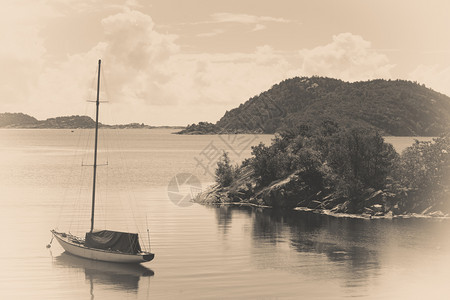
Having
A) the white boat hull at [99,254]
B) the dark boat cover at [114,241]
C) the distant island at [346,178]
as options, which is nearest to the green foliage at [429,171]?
the distant island at [346,178]

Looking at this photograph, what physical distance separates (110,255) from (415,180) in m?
54.9

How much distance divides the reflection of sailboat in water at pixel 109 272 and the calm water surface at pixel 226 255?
0.33ft

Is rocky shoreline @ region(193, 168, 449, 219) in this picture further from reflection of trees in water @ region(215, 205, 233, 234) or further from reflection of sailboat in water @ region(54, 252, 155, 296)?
reflection of sailboat in water @ region(54, 252, 155, 296)

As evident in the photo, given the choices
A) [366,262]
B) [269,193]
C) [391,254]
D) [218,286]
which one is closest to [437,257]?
[391,254]

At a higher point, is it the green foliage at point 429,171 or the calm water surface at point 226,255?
the green foliage at point 429,171

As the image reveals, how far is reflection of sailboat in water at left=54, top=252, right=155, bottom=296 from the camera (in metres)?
53.2

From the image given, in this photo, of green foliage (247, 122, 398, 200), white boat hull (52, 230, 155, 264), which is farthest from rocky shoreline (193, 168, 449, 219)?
white boat hull (52, 230, 155, 264)

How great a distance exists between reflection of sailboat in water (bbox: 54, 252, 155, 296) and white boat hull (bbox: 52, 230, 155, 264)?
553 mm

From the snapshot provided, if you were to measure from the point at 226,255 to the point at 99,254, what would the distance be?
13.8 meters

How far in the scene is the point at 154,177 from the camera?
523 ft

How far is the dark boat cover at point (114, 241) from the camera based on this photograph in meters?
58.8

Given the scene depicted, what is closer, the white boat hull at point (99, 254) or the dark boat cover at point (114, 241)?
the white boat hull at point (99, 254)

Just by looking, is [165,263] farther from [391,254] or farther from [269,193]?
[269,193]

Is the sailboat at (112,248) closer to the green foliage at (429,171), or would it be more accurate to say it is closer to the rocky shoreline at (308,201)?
the rocky shoreline at (308,201)
